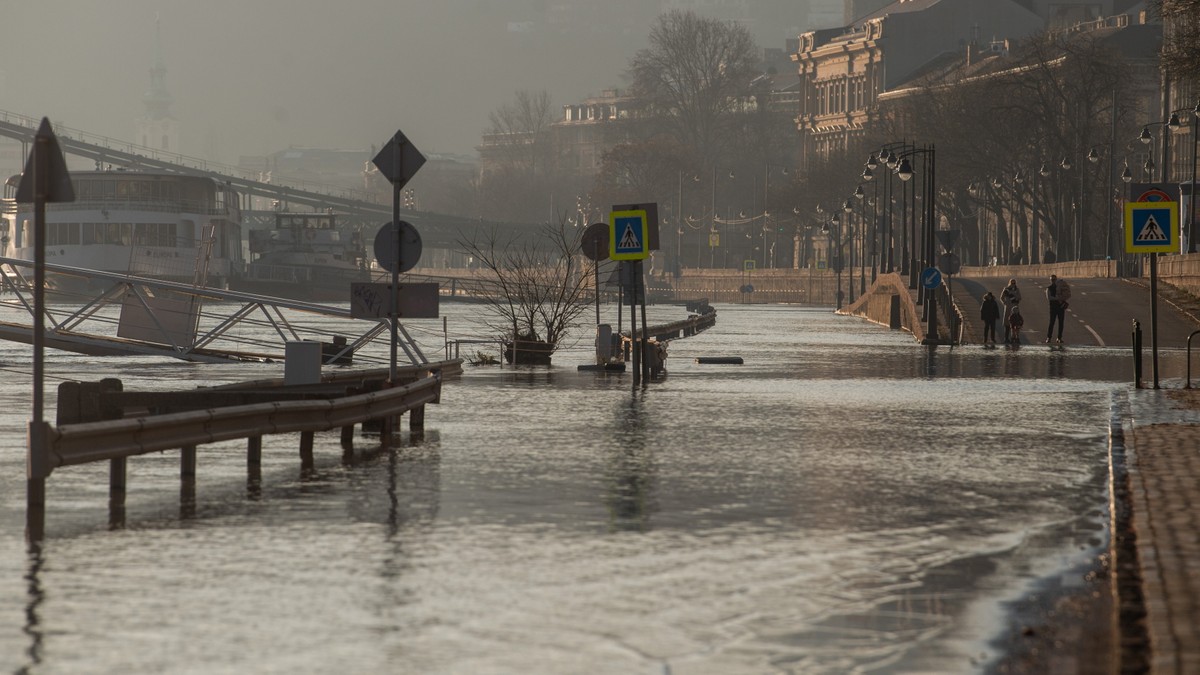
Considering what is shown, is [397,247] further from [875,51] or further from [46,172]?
[875,51]

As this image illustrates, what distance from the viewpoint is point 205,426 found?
15.0 m

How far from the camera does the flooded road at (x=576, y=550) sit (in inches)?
338

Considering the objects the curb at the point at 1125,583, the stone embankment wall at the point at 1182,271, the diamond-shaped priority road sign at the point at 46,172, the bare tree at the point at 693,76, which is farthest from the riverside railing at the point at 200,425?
the bare tree at the point at 693,76

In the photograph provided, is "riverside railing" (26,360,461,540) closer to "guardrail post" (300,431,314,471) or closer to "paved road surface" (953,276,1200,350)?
"guardrail post" (300,431,314,471)

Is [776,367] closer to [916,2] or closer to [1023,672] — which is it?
[1023,672]

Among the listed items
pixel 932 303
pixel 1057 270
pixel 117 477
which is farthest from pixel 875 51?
pixel 117 477

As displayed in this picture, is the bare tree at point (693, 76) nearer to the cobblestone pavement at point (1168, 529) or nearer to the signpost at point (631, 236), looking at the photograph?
the signpost at point (631, 236)

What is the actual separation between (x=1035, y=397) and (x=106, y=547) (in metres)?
17.7

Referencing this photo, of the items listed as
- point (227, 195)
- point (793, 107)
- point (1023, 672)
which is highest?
point (793, 107)

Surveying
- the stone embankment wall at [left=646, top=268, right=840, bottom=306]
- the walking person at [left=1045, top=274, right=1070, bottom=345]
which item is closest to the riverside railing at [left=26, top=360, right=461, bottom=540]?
the walking person at [left=1045, top=274, right=1070, bottom=345]

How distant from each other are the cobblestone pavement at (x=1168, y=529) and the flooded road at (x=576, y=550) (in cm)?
36

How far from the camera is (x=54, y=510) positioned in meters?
13.5

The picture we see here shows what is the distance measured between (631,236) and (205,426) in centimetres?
1547

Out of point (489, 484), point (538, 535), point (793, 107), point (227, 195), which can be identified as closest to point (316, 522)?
point (538, 535)
